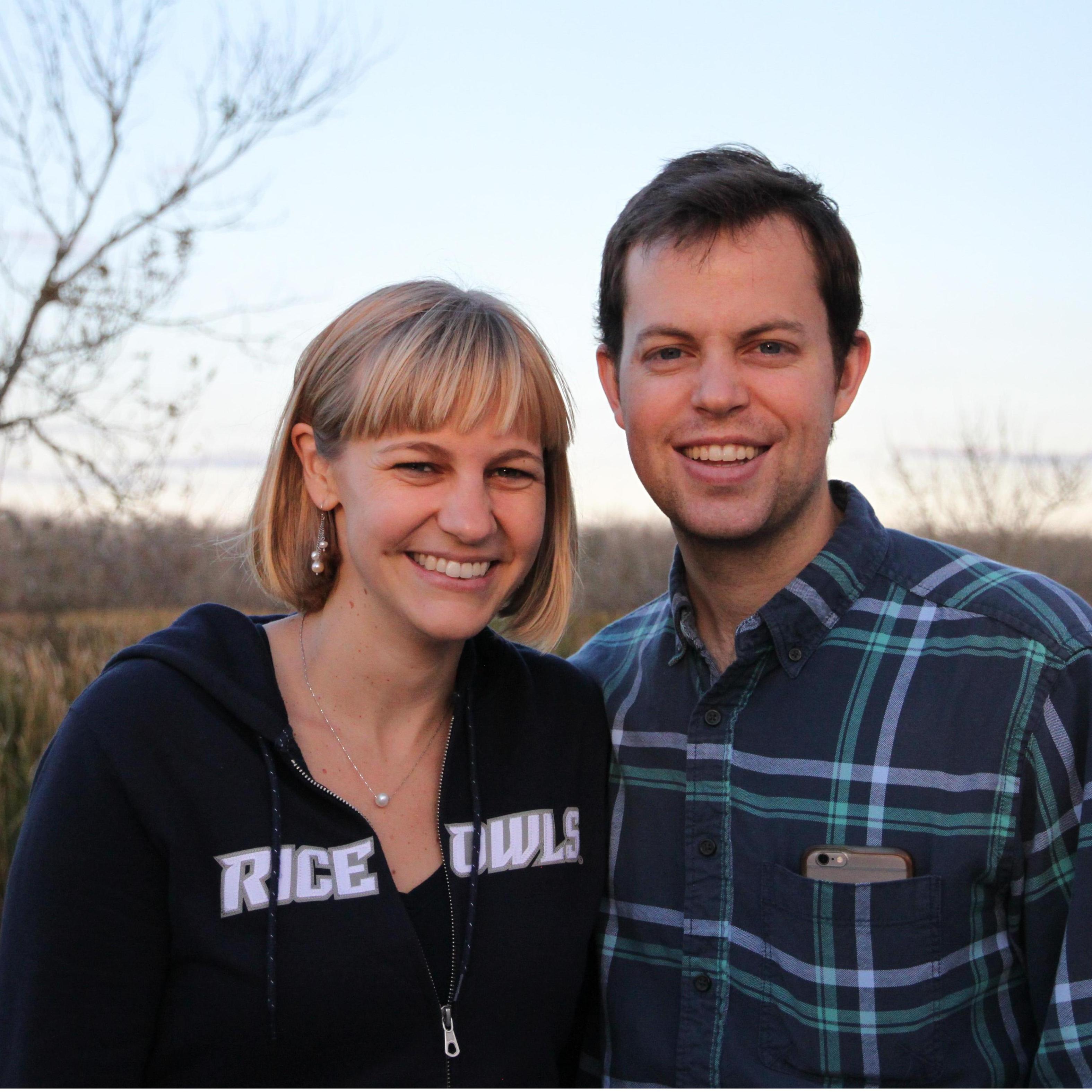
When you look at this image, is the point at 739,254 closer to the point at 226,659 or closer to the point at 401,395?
the point at 401,395

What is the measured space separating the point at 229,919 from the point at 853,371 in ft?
6.11

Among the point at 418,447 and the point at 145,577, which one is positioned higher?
the point at 418,447

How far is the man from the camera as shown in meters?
2.01

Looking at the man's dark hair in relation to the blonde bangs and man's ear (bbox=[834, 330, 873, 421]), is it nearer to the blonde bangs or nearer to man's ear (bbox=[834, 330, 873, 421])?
man's ear (bbox=[834, 330, 873, 421])

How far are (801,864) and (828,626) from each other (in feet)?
1.61

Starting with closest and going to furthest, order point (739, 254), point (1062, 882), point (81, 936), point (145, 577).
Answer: point (81, 936)
point (1062, 882)
point (739, 254)
point (145, 577)

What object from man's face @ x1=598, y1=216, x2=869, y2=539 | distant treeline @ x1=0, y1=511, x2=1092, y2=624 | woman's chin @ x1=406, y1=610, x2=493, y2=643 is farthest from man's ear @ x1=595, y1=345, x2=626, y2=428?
distant treeline @ x1=0, y1=511, x2=1092, y2=624

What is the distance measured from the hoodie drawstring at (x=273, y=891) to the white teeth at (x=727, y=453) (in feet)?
3.65

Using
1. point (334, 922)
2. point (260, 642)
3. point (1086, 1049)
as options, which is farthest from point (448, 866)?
point (1086, 1049)

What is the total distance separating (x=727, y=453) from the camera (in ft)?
7.82

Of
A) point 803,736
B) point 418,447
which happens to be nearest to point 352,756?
point 418,447

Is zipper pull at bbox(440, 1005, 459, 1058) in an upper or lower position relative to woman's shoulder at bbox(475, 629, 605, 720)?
lower

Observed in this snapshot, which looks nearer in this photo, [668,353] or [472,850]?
[472,850]

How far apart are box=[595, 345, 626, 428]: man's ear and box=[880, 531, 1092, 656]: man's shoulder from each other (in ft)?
2.44
